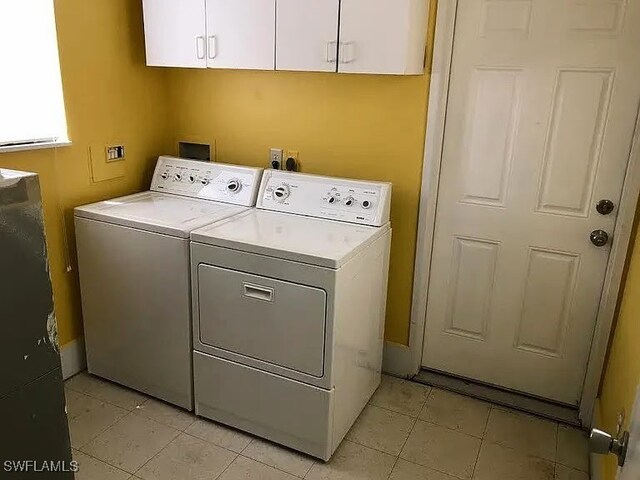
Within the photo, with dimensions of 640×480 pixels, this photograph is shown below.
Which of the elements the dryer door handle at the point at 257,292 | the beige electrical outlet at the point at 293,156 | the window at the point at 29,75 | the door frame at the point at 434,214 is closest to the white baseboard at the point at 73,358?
the window at the point at 29,75

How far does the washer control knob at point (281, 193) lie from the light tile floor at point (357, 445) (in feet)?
3.50

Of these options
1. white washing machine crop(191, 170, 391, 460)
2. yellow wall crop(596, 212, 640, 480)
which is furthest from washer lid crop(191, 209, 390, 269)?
yellow wall crop(596, 212, 640, 480)

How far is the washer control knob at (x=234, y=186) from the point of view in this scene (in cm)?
264

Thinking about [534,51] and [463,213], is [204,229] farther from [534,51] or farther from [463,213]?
[534,51]

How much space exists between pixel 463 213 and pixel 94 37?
192 centimetres

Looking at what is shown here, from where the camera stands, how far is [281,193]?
8.34ft

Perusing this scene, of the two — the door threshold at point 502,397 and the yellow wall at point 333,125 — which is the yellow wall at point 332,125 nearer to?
the yellow wall at point 333,125

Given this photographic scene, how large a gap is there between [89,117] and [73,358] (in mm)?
1201

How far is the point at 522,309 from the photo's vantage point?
251 centimetres

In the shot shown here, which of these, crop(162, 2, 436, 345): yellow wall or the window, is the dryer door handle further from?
the window

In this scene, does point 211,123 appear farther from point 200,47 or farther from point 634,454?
point 634,454

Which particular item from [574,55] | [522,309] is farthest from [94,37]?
[522,309]

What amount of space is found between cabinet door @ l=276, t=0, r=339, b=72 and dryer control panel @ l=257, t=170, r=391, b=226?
0.51 metres

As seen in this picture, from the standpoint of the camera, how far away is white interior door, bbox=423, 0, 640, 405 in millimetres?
2145
